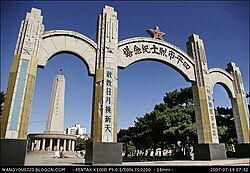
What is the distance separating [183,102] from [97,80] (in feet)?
42.6

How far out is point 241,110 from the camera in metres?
10.5

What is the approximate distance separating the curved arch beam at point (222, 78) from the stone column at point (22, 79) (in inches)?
330

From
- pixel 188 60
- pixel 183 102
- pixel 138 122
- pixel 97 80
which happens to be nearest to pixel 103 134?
pixel 97 80

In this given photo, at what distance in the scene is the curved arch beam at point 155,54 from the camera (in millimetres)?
8258

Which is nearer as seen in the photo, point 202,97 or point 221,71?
point 202,97

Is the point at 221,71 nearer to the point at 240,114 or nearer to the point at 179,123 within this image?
the point at 240,114

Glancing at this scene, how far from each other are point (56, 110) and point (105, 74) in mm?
16179

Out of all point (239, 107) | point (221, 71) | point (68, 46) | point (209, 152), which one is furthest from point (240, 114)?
point (68, 46)

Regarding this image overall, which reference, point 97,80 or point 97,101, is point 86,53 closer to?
point 97,80

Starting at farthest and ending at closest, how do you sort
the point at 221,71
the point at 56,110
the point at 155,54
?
the point at 56,110 → the point at 221,71 → the point at 155,54

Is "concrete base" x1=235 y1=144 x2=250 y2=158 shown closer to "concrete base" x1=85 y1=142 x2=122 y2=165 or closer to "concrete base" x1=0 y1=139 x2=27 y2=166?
"concrete base" x1=85 y1=142 x2=122 y2=165

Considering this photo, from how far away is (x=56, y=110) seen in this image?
21.5 m

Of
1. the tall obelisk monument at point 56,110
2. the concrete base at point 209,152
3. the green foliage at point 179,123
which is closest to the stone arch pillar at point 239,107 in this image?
the concrete base at point 209,152

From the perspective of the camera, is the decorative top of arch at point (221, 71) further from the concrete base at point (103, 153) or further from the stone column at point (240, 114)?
the concrete base at point (103, 153)
